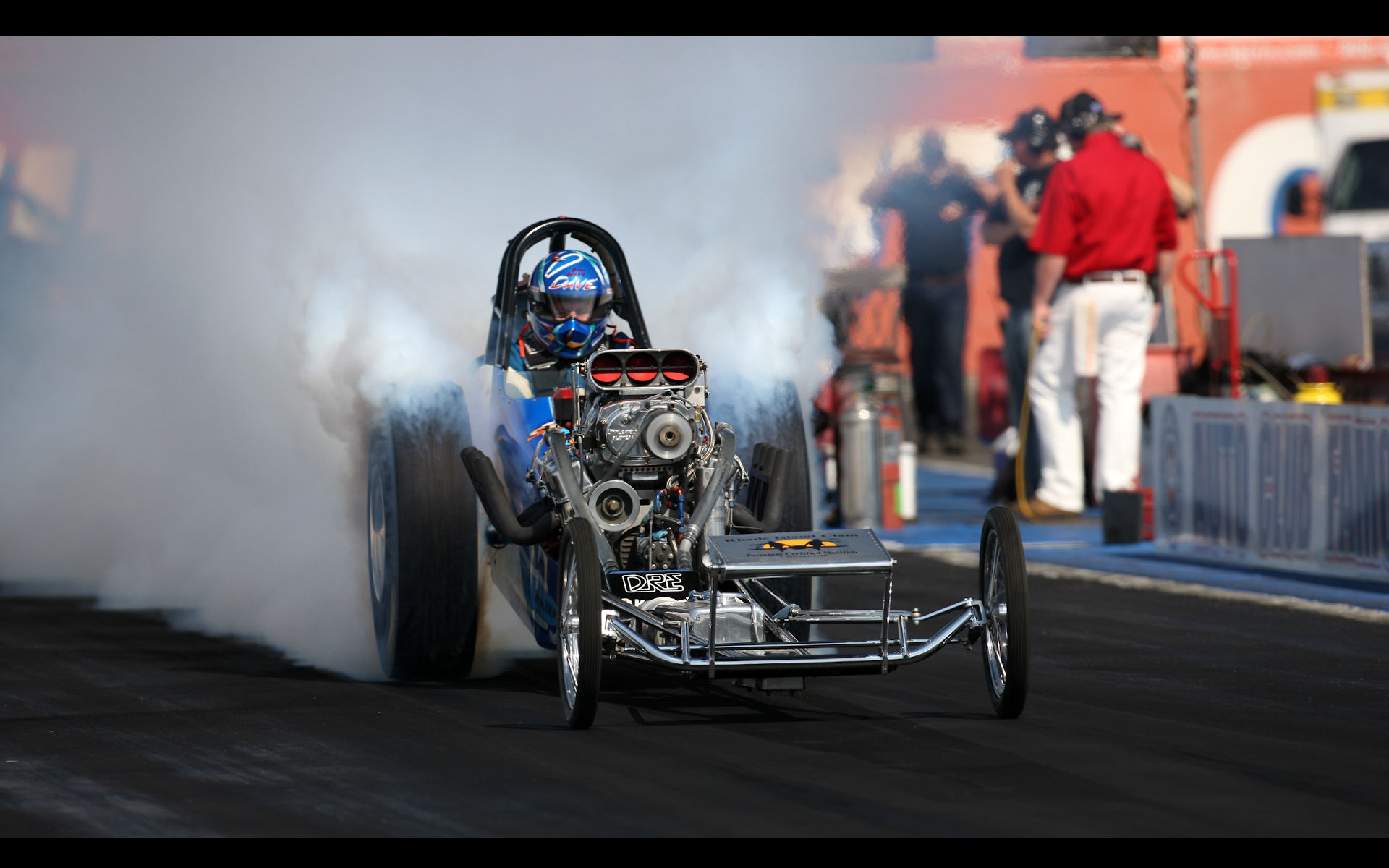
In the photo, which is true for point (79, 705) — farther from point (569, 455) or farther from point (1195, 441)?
point (1195, 441)

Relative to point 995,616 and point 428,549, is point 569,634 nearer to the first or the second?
point 428,549

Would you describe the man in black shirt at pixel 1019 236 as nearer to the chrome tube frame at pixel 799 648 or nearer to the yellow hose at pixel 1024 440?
the yellow hose at pixel 1024 440

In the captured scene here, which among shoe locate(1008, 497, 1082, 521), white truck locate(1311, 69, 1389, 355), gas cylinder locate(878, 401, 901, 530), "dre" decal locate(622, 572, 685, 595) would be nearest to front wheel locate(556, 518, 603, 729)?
"dre" decal locate(622, 572, 685, 595)

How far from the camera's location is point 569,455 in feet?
28.0

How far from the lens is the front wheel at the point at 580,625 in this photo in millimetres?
7258

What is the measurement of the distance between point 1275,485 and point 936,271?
27.2 ft

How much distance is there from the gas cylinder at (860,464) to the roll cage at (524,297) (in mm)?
6598

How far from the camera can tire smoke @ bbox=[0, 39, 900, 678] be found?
10.5 meters

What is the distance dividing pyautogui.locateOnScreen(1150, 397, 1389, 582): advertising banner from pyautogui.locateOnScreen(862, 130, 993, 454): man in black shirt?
19.0ft

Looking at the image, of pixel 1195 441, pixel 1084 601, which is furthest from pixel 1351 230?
pixel 1084 601

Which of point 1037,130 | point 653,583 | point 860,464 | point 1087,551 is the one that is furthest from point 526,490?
point 1037,130

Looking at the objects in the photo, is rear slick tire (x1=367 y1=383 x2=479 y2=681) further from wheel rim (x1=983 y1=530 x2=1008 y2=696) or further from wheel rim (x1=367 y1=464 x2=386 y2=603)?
wheel rim (x1=983 y1=530 x2=1008 y2=696)

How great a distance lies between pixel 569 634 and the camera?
307 inches
